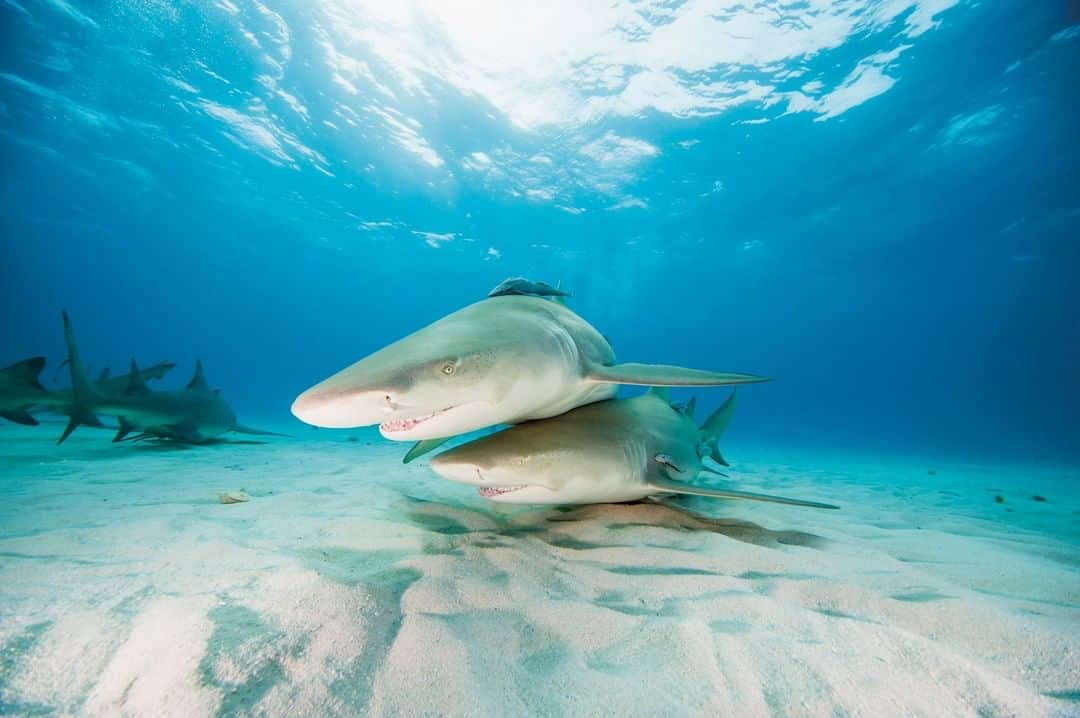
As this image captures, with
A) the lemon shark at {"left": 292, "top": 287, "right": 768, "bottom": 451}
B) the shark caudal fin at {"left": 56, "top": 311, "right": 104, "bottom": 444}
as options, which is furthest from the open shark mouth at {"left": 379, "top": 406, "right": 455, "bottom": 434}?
the shark caudal fin at {"left": 56, "top": 311, "right": 104, "bottom": 444}

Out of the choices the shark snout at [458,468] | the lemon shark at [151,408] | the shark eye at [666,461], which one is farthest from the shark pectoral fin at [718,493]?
the lemon shark at [151,408]

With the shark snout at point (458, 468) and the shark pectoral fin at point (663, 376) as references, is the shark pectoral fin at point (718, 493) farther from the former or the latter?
the shark snout at point (458, 468)

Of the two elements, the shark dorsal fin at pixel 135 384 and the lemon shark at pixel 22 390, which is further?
the shark dorsal fin at pixel 135 384

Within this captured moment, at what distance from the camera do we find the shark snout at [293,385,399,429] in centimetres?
162

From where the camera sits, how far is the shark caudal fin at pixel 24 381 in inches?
199

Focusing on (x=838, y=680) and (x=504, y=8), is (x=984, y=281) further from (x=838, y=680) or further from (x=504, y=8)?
(x=838, y=680)

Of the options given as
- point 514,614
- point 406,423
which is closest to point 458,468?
point 406,423

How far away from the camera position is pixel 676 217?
97.8 feet

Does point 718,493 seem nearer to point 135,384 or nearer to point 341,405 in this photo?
point 341,405

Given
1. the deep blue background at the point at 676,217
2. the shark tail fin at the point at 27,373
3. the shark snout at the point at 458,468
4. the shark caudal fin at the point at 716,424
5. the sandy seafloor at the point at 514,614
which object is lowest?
the sandy seafloor at the point at 514,614

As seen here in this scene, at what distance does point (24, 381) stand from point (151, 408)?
1339 millimetres

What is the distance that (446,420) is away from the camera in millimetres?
1962

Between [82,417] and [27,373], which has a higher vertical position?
[27,373]

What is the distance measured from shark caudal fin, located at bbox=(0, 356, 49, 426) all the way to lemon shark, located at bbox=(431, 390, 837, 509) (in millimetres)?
6122
